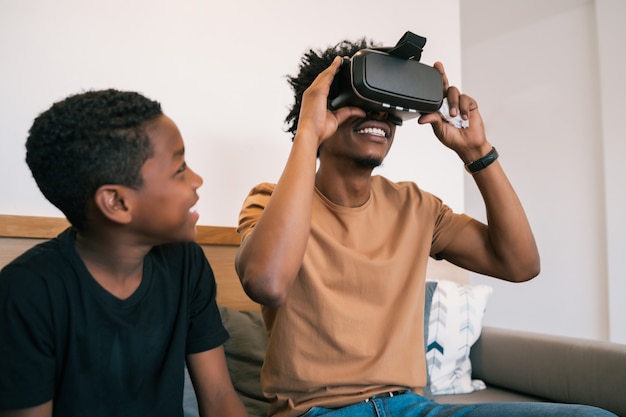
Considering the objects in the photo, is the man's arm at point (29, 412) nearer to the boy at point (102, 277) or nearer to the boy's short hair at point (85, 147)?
the boy at point (102, 277)

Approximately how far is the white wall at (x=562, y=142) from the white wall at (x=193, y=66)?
1.73m

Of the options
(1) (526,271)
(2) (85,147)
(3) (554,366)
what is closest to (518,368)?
(3) (554,366)

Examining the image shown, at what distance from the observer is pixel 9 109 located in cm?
129

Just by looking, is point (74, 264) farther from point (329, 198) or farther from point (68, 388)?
point (329, 198)

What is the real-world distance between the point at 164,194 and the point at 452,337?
1163 millimetres

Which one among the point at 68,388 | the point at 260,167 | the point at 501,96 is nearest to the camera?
the point at 68,388

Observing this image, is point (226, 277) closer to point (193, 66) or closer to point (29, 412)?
point (193, 66)

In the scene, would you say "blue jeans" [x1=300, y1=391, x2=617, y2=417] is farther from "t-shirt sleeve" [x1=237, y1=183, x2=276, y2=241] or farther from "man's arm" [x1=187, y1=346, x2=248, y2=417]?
"t-shirt sleeve" [x1=237, y1=183, x2=276, y2=241]

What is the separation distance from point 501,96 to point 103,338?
138 inches

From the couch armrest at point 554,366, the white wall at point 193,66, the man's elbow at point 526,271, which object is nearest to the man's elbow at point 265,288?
the man's elbow at point 526,271

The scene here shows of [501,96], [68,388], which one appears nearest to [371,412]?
[68,388]

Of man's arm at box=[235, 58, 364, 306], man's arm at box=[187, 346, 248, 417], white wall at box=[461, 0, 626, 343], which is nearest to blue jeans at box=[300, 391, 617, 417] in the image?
man's arm at box=[187, 346, 248, 417]

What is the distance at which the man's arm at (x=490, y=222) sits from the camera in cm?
114

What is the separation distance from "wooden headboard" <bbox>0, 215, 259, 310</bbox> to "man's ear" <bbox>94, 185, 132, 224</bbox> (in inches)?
23.5
